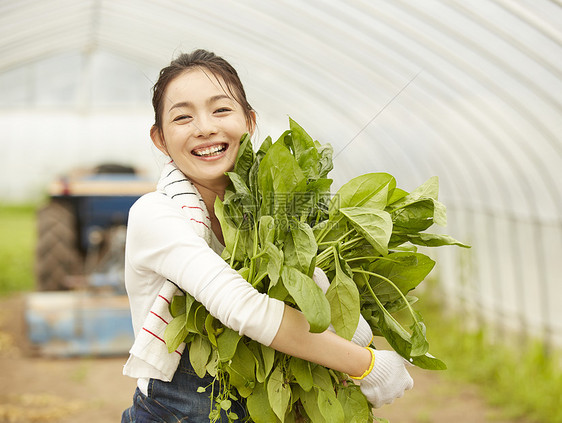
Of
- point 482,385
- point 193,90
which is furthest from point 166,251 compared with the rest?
point 482,385

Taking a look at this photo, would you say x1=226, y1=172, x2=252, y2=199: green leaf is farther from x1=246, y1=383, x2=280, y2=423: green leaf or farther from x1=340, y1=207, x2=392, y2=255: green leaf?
x1=246, y1=383, x2=280, y2=423: green leaf

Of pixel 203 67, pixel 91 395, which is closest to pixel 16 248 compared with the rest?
pixel 91 395

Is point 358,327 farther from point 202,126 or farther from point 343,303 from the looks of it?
point 202,126

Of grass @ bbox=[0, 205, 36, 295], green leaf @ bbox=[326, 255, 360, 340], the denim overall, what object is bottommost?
grass @ bbox=[0, 205, 36, 295]

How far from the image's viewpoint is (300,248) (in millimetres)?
1303

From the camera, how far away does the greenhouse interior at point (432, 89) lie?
365 centimetres

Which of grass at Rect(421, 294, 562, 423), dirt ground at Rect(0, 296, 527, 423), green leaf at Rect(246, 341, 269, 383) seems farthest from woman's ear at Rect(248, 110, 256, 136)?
grass at Rect(421, 294, 562, 423)

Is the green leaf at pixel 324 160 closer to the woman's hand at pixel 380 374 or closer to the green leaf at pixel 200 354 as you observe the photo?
the woman's hand at pixel 380 374

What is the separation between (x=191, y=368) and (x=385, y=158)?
5.11 metres

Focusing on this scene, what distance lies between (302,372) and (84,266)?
18.3ft

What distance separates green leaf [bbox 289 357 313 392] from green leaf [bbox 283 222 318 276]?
216 mm

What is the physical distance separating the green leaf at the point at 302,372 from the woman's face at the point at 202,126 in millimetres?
460

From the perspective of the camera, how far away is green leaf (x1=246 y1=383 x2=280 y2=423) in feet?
4.46

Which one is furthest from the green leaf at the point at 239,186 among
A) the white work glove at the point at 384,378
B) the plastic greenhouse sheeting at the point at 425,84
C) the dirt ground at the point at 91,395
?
the dirt ground at the point at 91,395
